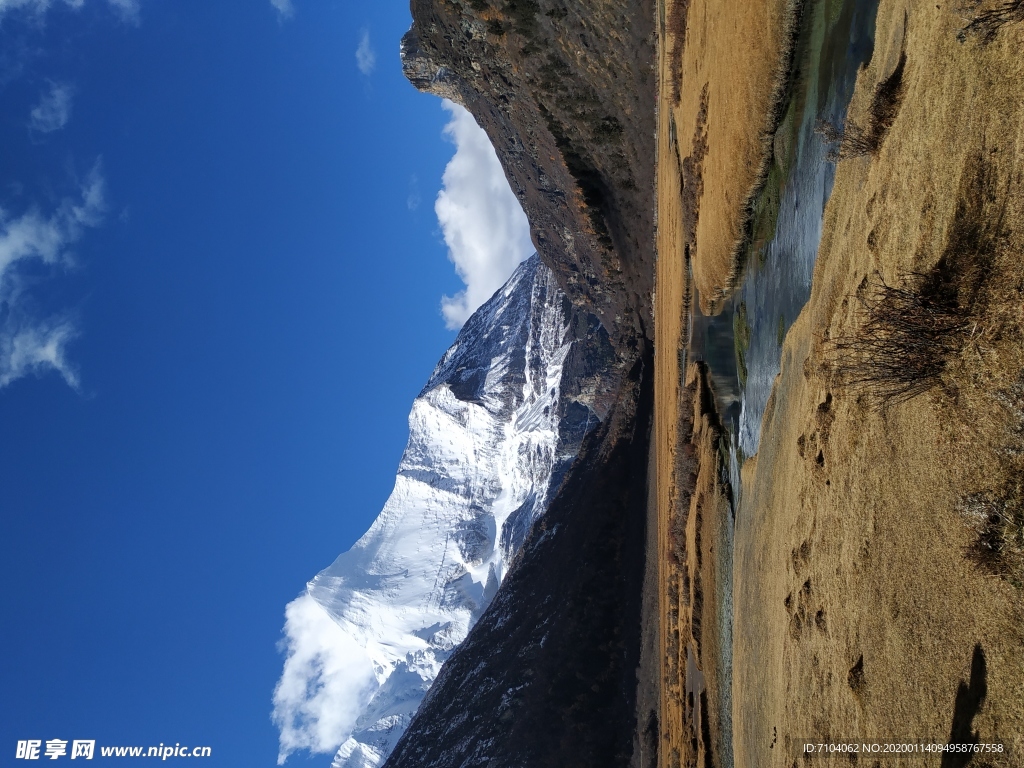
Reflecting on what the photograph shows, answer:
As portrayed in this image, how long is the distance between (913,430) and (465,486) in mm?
104789

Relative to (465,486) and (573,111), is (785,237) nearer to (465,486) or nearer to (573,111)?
(573,111)

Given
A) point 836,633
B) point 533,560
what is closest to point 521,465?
point 533,560

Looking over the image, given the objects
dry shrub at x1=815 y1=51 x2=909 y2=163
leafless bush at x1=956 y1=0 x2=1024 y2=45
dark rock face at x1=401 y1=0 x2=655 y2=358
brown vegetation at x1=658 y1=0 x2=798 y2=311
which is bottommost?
leafless bush at x1=956 y1=0 x2=1024 y2=45

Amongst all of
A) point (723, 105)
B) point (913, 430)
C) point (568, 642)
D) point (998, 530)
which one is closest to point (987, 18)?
point (913, 430)

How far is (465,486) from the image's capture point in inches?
4365

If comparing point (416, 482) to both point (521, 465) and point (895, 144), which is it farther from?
point (895, 144)

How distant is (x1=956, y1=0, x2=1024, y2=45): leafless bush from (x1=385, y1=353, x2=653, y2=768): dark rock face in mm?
32176

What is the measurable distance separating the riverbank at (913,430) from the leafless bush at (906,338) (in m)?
0.04

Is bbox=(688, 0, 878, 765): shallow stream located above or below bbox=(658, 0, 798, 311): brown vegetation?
below

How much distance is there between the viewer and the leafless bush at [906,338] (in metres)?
7.29

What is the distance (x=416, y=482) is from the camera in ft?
402

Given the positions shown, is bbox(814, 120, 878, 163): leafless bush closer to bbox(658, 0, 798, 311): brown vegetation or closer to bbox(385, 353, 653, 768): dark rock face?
bbox(658, 0, 798, 311): brown vegetation

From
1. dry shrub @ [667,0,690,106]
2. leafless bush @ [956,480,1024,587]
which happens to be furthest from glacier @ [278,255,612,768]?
leafless bush @ [956,480,1024,587]

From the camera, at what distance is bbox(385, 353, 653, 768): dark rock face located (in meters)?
35.8
